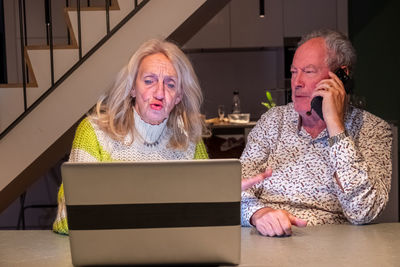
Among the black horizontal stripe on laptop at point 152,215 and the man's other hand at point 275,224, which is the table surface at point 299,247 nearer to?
the man's other hand at point 275,224

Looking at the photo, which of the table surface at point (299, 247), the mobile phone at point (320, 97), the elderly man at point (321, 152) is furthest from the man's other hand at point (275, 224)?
the mobile phone at point (320, 97)

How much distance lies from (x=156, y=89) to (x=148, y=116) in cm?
10

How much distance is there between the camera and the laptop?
3.59 ft

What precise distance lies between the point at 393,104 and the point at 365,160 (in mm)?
3711

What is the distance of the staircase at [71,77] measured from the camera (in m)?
3.38

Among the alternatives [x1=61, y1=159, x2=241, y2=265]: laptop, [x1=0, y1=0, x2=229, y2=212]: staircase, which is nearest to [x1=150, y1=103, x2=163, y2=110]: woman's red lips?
[x1=61, y1=159, x2=241, y2=265]: laptop

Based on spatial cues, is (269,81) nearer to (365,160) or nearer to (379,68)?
(379,68)

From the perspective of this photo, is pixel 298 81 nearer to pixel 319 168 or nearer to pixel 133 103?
pixel 319 168

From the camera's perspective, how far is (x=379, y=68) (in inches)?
215

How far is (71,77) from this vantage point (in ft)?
11.2

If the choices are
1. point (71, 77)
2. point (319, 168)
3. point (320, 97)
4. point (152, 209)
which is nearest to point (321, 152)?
point (319, 168)

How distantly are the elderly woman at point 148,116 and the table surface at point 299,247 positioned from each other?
445 millimetres

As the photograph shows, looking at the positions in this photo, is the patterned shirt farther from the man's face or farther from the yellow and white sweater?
the yellow and white sweater

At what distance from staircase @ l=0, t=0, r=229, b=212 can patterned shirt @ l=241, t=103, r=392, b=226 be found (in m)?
1.43
